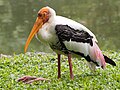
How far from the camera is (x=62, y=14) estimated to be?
59.2 feet

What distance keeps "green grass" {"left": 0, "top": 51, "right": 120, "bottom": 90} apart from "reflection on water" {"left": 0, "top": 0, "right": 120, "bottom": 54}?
13.5ft

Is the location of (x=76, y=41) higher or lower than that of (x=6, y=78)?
higher

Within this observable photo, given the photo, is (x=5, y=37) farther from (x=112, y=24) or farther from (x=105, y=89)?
(x=105, y=89)

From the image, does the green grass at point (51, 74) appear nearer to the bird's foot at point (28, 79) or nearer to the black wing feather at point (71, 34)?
the bird's foot at point (28, 79)

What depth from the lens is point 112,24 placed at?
15.8 metres

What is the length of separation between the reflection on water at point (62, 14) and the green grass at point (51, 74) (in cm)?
412

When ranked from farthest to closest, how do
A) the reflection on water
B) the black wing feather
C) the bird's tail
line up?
the reflection on water, the bird's tail, the black wing feather

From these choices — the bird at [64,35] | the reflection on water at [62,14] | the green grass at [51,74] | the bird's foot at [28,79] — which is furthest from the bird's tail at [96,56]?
the reflection on water at [62,14]

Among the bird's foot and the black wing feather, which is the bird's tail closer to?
the black wing feather

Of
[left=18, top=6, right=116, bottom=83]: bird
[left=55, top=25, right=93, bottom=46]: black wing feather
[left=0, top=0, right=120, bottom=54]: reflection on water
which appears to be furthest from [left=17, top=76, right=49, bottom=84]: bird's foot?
[left=0, top=0, right=120, bottom=54]: reflection on water

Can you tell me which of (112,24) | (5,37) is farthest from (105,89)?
(112,24)

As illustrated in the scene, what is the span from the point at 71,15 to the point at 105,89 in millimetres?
12514

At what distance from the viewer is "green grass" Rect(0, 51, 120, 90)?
5637 mm

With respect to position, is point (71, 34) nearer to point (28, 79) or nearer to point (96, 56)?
point (96, 56)
